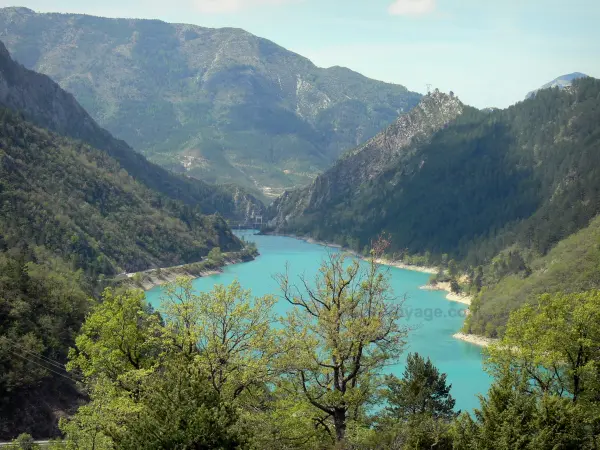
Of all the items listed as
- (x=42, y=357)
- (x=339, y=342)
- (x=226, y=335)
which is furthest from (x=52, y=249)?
(x=339, y=342)

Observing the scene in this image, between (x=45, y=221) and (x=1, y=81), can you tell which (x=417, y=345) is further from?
(x=1, y=81)

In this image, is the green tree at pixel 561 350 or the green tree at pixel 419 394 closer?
the green tree at pixel 561 350

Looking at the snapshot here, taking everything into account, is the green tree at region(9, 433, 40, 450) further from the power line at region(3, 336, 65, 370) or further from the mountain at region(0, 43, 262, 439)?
the power line at region(3, 336, 65, 370)

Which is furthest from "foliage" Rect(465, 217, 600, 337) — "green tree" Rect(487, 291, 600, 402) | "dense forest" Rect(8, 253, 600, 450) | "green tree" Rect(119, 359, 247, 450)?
"green tree" Rect(119, 359, 247, 450)

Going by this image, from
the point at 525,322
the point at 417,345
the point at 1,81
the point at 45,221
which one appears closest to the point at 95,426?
the point at 525,322

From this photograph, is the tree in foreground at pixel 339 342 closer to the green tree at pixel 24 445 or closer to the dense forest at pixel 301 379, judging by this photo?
the dense forest at pixel 301 379

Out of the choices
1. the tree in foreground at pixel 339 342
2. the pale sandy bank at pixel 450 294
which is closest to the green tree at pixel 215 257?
the pale sandy bank at pixel 450 294
